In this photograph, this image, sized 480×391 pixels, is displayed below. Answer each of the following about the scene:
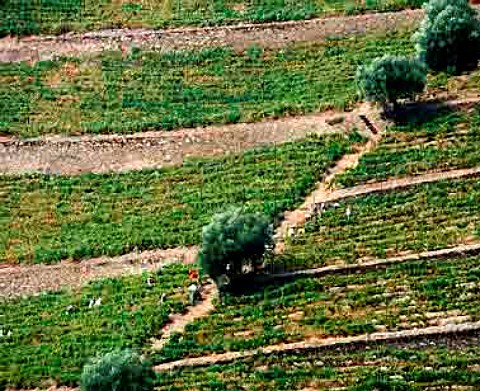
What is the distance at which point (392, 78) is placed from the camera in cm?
5662

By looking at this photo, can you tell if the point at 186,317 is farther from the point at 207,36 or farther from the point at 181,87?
the point at 207,36

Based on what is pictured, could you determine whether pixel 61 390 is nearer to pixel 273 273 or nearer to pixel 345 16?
pixel 273 273

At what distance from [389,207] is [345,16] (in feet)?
63.7

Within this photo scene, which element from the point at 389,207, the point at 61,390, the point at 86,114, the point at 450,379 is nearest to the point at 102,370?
the point at 61,390

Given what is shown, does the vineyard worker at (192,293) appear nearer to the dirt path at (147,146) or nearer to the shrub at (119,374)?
the shrub at (119,374)

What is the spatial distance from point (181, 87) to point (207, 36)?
17.1 ft

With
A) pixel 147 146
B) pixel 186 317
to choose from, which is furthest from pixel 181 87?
pixel 186 317

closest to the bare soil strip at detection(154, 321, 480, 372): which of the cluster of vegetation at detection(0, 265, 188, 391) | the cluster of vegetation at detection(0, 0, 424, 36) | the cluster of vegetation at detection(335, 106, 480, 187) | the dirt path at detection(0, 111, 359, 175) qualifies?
the cluster of vegetation at detection(0, 265, 188, 391)

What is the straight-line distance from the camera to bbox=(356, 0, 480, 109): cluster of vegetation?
56.8m

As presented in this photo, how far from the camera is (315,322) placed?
1826 inches

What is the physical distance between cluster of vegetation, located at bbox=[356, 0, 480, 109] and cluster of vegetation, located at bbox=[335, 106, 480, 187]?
1807 millimetres

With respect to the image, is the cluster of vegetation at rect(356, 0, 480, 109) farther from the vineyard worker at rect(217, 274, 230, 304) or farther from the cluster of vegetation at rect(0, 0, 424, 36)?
the vineyard worker at rect(217, 274, 230, 304)

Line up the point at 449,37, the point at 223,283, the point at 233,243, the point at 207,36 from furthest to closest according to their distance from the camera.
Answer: the point at 207,36, the point at 449,37, the point at 223,283, the point at 233,243

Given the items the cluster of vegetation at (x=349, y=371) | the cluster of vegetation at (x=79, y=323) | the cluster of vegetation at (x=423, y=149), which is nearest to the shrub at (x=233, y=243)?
the cluster of vegetation at (x=79, y=323)
